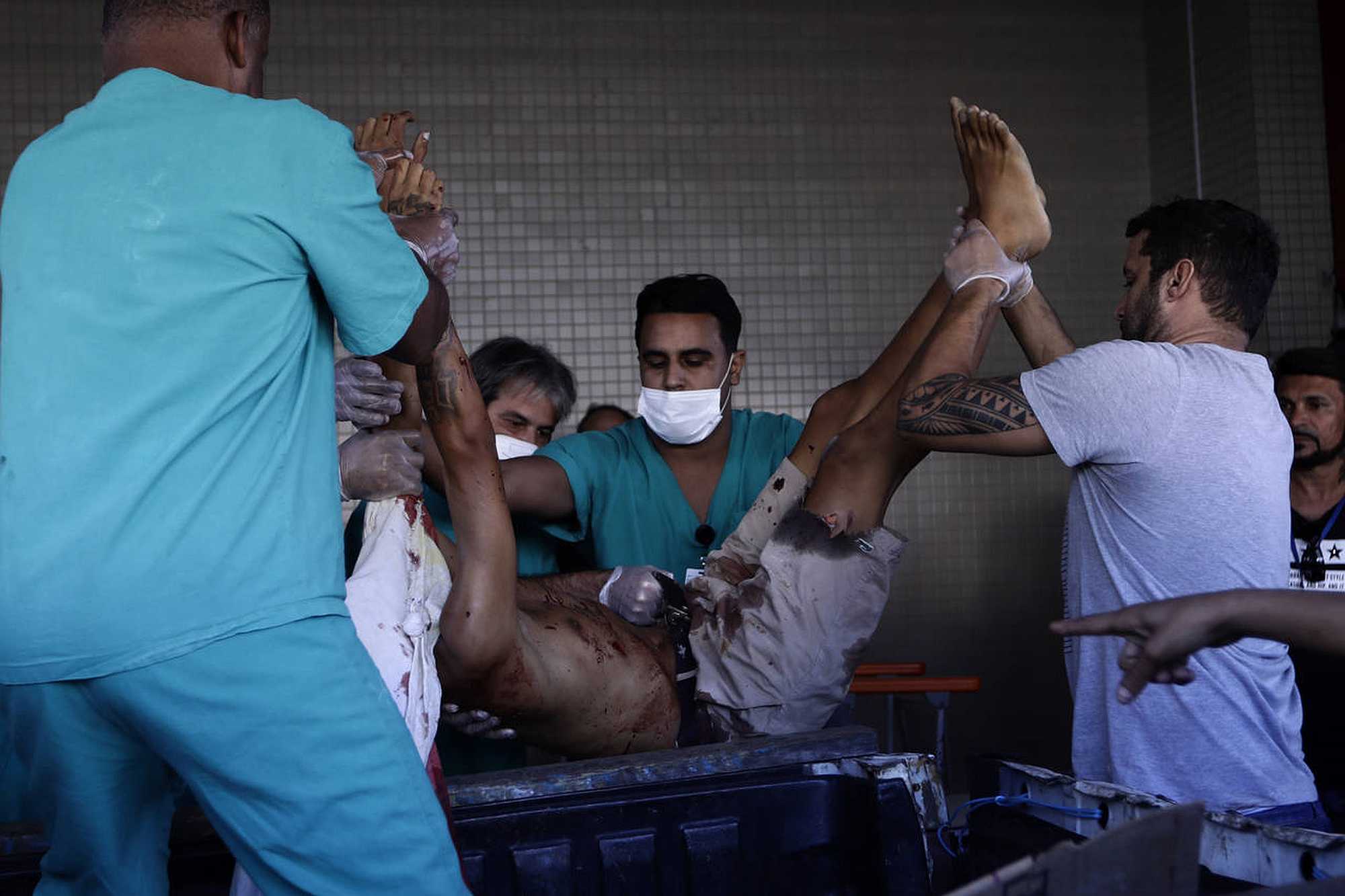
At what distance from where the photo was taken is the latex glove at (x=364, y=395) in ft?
5.31

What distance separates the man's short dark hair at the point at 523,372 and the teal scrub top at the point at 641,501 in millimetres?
145

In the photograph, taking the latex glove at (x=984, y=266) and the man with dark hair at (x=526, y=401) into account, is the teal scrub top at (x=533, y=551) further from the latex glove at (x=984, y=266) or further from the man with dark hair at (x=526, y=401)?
the latex glove at (x=984, y=266)

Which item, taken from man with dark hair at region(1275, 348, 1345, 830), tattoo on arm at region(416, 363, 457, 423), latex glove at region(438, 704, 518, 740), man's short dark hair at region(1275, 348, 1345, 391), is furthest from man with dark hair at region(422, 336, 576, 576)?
man's short dark hair at region(1275, 348, 1345, 391)

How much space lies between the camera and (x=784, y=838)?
1.42 meters

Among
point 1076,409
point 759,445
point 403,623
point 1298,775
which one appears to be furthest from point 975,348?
point 403,623

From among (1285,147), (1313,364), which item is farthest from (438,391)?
(1285,147)

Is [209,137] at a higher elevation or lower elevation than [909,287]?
lower

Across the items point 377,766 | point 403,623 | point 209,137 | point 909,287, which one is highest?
point 909,287

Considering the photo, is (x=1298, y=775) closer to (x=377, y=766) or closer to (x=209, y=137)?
(x=377, y=766)

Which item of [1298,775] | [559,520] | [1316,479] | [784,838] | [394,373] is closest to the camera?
[784,838]

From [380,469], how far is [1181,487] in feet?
3.18

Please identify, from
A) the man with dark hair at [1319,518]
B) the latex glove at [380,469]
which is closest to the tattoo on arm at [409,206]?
the latex glove at [380,469]

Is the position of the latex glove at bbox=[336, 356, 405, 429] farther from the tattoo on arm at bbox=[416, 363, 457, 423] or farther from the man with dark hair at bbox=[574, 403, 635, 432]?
the man with dark hair at bbox=[574, 403, 635, 432]

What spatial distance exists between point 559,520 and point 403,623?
Answer: 96cm
